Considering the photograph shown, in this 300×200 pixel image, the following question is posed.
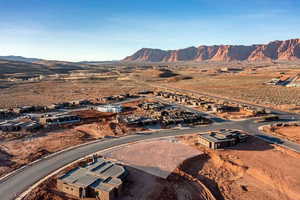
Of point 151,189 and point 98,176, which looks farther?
point 98,176

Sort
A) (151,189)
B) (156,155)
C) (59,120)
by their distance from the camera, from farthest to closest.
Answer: (59,120)
(156,155)
(151,189)

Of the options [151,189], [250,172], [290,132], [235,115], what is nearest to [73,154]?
[151,189]

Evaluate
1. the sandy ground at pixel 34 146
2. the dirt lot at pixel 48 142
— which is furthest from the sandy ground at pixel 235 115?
the sandy ground at pixel 34 146

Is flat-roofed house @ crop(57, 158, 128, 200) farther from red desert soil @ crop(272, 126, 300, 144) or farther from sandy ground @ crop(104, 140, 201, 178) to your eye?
red desert soil @ crop(272, 126, 300, 144)

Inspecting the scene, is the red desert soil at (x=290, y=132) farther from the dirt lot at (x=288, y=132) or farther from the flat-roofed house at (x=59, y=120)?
the flat-roofed house at (x=59, y=120)

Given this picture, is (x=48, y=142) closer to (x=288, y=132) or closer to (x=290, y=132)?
(x=288, y=132)

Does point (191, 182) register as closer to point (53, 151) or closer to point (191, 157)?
point (191, 157)
